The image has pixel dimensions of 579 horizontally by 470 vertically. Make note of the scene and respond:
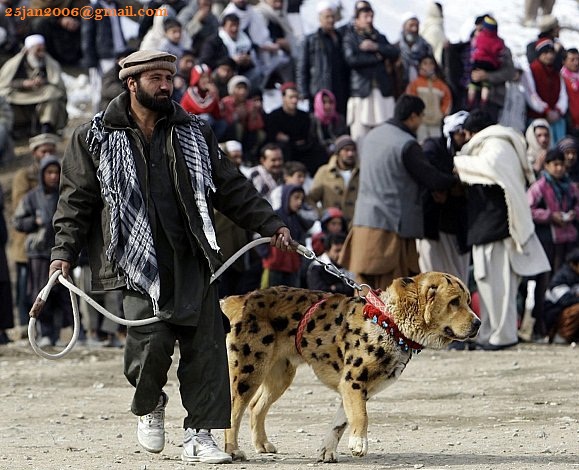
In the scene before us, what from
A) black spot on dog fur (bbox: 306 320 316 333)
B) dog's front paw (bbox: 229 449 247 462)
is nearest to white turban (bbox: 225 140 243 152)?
black spot on dog fur (bbox: 306 320 316 333)

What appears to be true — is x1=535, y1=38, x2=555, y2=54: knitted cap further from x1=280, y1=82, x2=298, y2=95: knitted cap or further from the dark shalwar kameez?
the dark shalwar kameez

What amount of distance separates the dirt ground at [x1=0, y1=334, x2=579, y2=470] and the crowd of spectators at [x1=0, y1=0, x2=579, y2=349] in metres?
1.10

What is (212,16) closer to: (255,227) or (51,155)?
(51,155)

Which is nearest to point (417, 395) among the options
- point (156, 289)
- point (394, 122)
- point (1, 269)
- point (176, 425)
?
point (176, 425)

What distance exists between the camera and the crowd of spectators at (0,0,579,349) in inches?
563

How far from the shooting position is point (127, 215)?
8289 millimetres

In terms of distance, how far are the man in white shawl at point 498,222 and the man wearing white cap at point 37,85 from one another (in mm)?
7179

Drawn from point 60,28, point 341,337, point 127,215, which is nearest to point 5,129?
point 60,28

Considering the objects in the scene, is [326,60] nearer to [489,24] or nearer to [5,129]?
[489,24]

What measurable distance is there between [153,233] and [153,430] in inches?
43.1

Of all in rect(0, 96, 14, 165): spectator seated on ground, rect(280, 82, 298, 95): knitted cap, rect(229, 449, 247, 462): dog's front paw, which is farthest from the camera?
rect(0, 96, 14, 165): spectator seated on ground

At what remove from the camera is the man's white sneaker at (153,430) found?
28.0 ft

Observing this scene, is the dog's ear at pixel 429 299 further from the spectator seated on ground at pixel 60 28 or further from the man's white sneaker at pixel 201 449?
the spectator seated on ground at pixel 60 28

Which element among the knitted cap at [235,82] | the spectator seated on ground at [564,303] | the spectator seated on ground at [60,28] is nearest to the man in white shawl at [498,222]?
the spectator seated on ground at [564,303]
